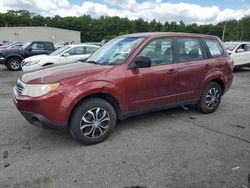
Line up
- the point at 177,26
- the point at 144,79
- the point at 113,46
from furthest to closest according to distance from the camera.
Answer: the point at 177,26, the point at 113,46, the point at 144,79

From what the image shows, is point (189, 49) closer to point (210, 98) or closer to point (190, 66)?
point (190, 66)

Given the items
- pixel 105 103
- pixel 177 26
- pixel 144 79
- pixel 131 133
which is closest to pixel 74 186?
pixel 105 103

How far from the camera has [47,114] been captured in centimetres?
383

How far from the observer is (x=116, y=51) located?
487 cm

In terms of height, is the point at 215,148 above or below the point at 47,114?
below

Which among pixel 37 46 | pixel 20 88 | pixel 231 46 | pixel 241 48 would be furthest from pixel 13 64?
pixel 241 48

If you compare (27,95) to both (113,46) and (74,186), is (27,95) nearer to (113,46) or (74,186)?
(74,186)

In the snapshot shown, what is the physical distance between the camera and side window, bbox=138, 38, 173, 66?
4766mm

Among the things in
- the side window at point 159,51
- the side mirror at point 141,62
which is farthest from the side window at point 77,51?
the side mirror at point 141,62

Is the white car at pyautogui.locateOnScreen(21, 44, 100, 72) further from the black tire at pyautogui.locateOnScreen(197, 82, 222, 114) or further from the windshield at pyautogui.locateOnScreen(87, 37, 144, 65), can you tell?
the black tire at pyautogui.locateOnScreen(197, 82, 222, 114)

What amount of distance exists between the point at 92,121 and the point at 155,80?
4.41 feet

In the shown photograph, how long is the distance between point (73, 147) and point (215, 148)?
85.3 inches

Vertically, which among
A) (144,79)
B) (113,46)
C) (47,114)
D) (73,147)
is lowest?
(73,147)

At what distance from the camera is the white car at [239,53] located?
43.7 ft
